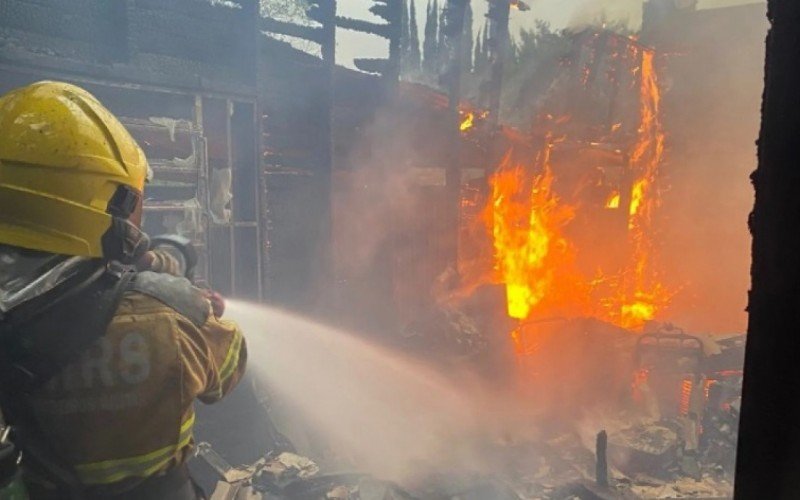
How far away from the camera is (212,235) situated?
7277 millimetres

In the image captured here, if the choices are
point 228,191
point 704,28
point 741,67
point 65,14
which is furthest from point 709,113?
point 65,14

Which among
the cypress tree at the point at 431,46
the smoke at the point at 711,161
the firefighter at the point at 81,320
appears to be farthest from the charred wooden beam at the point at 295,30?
the cypress tree at the point at 431,46

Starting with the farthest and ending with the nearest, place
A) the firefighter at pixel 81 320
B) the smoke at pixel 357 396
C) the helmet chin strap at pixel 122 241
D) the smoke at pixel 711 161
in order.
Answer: the smoke at pixel 711 161 < the smoke at pixel 357 396 < the helmet chin strap at pixel 122 241 < the firefighter at pixel 81 320

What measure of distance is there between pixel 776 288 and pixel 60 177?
2206mm

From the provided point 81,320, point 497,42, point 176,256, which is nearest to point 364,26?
point 497,42

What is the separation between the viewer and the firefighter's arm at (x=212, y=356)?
2.09 m

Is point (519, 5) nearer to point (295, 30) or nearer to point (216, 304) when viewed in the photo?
point (295, 30)

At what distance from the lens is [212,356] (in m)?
2.24

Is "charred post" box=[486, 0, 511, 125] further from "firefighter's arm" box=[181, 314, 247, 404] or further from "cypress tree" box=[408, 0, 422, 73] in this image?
"cypress tree" box=[408, 0, 422, 73]

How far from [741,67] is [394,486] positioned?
24.6 metres

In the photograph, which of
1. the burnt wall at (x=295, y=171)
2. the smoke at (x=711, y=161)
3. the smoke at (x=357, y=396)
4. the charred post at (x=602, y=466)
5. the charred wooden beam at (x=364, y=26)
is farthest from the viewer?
the smoke at (x=711, y=161)

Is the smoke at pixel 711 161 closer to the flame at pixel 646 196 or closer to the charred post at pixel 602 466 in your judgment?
the flame at pixel 646 196

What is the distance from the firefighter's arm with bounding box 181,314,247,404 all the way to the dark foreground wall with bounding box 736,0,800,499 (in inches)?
72.7

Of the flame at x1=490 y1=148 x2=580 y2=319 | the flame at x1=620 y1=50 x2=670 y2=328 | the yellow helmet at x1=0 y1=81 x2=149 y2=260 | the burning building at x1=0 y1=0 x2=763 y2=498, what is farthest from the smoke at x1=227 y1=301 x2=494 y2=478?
the flame at x1=620 y1=50 x2=670 y2=328
